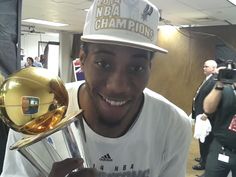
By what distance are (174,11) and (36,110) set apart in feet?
17.2

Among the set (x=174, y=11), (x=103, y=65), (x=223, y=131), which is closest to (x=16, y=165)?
(x=103, y=65)

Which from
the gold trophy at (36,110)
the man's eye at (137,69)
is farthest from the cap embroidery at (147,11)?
the gold trophy at (36,110)

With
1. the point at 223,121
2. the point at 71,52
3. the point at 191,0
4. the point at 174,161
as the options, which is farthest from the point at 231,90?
the point at 71,52

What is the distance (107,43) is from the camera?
780mm

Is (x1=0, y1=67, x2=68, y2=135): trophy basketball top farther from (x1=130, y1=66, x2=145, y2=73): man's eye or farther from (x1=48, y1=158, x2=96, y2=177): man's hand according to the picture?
(x1=130, y1=66, x2=145, y2=73): man's eye

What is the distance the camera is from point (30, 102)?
65 cm

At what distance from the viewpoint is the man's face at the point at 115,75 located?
0.80 m

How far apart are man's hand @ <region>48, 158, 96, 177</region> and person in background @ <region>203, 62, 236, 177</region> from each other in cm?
183

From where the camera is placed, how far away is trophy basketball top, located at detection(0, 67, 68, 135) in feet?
2.14

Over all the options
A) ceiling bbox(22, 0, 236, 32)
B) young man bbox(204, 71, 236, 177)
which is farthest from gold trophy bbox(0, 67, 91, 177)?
ceiling bbox(22, 0, 236, 32)

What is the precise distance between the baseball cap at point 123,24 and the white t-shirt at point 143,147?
231 mm

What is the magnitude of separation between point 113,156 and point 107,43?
338 mm

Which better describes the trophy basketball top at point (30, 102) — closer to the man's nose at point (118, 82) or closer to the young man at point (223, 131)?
the man's nose at point (118, 82)

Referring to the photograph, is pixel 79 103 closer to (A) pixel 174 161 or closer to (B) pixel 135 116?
(B) pixel 135 116
